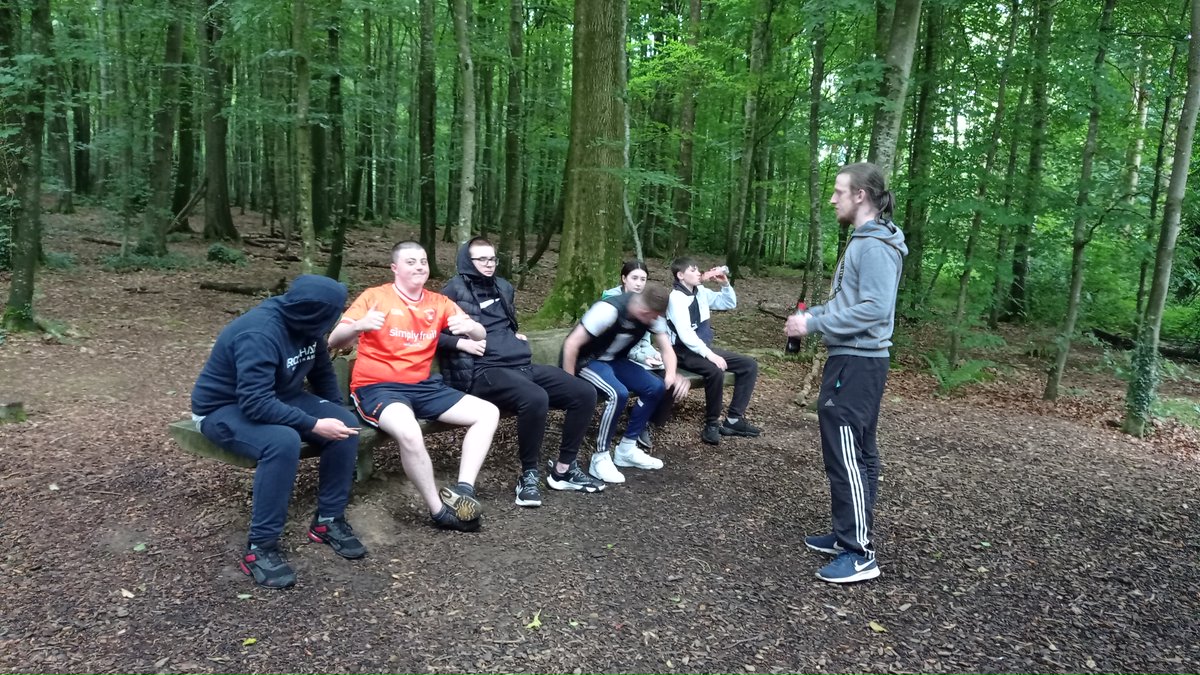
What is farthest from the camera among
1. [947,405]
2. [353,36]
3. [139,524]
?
[353,36]

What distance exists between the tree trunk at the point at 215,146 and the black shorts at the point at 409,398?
11261mm

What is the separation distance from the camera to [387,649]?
252cm

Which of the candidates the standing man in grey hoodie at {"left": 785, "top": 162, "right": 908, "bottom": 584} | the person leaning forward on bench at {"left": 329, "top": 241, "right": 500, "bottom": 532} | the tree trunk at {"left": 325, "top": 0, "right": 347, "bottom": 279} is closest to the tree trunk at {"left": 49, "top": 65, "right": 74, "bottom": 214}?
the tree trunk at {"left": 325, "top": 0, "right": 347, "bottom": 279}

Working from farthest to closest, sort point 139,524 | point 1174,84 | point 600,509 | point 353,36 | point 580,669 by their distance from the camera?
point 353,36 < point 1174,84 < point 600,509 < point 139,524 < point 580,669

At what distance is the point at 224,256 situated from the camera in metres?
12.5

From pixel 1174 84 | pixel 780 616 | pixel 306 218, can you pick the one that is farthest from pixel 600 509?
pixel 1174 84

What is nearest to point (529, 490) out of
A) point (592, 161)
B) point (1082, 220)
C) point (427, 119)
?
point (592, 161)

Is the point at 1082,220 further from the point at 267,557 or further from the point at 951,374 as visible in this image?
the point at 267,557

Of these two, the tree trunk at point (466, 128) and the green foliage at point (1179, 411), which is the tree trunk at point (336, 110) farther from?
the green foliage at point (1179, 411)

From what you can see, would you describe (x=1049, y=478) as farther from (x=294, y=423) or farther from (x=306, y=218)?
(x=306, y=218)

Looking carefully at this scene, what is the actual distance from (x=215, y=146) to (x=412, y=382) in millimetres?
12673

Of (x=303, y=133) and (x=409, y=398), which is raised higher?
(x=303, y=133)

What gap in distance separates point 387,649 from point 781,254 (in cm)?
2338

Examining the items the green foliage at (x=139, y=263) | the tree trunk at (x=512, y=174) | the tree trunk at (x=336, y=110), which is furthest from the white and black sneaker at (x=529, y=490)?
the green foliage at (x=139, y=263)
